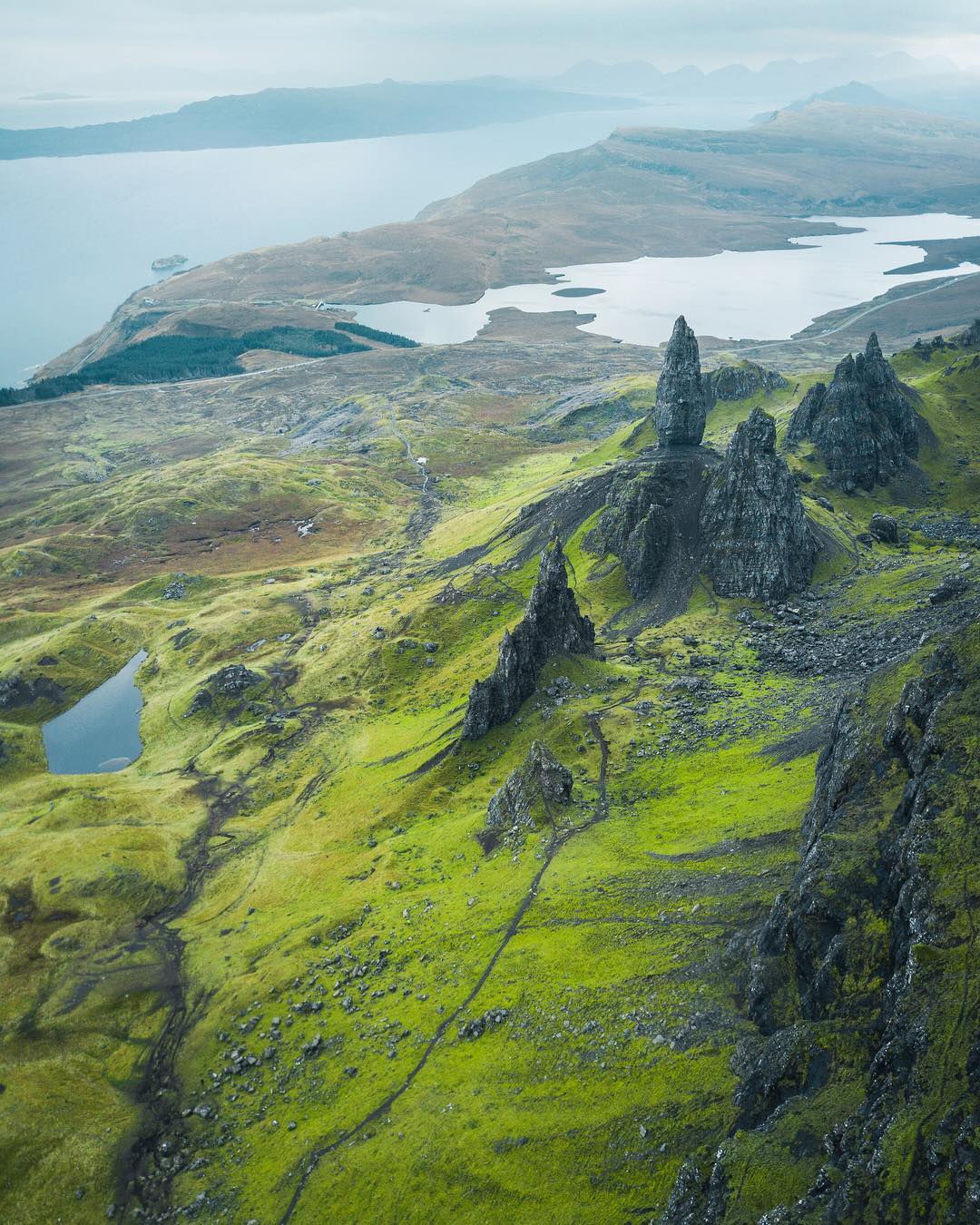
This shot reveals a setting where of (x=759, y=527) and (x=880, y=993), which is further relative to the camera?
(x=759, y=527)

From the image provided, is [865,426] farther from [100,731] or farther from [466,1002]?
[100,731]

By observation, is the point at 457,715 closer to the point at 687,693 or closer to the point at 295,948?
the point at 687,693

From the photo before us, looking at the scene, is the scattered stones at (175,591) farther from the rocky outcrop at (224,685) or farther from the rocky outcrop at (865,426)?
the rocky outcrop at (865,426)

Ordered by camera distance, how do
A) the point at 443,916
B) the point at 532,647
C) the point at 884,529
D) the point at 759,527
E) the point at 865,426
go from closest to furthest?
the point at 443,916 < the point at 532,647 < the point at 759,527 < the point at 884,529 < the point at 865,426

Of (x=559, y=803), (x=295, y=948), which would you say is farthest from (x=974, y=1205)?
(x=295, y=948)

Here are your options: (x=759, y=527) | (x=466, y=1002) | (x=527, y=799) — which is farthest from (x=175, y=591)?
(x=466, y=1002)

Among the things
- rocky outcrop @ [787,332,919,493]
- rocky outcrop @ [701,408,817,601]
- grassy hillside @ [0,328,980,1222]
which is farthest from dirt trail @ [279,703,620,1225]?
rocky outcrop @ [787,332,919,493]
